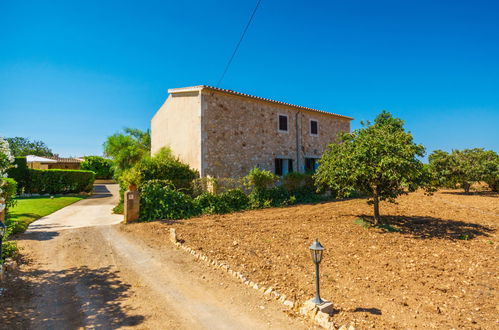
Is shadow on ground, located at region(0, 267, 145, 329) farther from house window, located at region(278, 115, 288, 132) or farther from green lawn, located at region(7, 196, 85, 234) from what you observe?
house window, located at region(278, 115, 288, 132)

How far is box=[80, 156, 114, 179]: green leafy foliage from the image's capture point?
122 feet

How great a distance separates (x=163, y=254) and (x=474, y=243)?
9.26 meters

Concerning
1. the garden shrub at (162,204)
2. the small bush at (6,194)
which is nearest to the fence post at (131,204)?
the garden shrub at (162,204)

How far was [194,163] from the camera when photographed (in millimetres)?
14977

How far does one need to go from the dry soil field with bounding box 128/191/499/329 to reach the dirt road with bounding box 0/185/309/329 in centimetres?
70

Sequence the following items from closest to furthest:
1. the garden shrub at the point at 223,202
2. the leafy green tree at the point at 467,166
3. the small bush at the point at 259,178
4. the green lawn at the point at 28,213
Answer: the green lawn at the point at 28,213 → the garden shrub at the point at 223,202 → the small bush at the point at 259,178 → the leafy green tree at the point at 467,166

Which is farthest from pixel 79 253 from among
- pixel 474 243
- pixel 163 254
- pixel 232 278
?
pixel 474 243

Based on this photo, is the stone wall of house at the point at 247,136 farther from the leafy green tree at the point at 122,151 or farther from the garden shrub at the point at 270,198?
the leafy green tree at the point at 122,151

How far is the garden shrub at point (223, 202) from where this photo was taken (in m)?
12.7

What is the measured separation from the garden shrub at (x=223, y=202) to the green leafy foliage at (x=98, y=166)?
97.5 feet

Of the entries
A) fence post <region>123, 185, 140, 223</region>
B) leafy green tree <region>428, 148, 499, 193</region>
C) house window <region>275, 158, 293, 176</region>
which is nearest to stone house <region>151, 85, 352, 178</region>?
house window <region>275, 158, 293, 176</region>

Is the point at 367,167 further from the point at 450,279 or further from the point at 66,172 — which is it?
the point at 66,172

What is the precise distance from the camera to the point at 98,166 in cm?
3822

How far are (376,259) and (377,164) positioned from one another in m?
3.56
